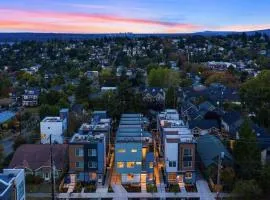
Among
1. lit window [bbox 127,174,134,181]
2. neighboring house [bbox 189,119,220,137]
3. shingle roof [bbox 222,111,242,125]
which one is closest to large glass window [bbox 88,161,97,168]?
lit window [bbox 127,174,134,181]

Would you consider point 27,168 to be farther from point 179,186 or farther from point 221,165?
point 221,165

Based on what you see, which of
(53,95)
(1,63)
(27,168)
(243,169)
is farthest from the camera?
(1,63)

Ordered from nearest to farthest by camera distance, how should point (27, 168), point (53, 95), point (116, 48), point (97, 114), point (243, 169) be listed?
point (243, 169)
point (27, 168)
point (97, 114)
point (53, 95)
point (116, 48)

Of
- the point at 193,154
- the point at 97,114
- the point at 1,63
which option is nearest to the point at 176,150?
the point at 193,154

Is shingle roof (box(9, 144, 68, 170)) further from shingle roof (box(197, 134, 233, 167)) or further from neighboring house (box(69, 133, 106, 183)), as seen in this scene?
shingle roof (box(197, 134, 233, 167))

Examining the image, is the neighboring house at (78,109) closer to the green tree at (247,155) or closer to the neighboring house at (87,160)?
the neighboring house at (87,160)

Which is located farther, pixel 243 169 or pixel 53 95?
pixel 53 95

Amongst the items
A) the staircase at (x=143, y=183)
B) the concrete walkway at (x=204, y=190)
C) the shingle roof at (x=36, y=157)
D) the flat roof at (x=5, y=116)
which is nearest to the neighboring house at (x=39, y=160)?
the shingle roof at (x=36, y=157)

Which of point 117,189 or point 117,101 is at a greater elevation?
point 117,101

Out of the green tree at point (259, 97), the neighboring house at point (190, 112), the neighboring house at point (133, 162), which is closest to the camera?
the neighboring house at point (133, 162)
